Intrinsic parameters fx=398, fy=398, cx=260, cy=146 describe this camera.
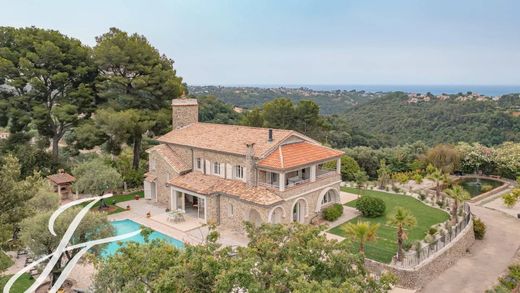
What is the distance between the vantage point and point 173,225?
27.1 meters

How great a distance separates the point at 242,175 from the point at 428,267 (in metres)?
12.8

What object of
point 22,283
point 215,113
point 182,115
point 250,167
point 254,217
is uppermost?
point 182,115

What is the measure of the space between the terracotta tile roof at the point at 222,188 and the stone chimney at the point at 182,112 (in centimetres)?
609

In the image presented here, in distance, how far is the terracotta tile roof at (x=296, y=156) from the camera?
25406 mm

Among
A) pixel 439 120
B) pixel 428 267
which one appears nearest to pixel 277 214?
pixel 428 267

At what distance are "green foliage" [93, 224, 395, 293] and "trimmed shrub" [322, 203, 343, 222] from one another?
14659mm

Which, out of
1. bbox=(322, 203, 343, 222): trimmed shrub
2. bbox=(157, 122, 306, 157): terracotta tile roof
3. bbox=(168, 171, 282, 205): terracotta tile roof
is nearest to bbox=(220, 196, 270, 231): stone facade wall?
bbox=(168, 171, 282, 205): terracotta tile roof

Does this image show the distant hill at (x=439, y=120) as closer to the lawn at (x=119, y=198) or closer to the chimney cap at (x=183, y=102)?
the chimney cap at (x=183, y=102)

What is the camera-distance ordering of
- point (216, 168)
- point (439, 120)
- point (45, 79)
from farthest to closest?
point (439, 120) < point (45, 79) < point (216, 168)

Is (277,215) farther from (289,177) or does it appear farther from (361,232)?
(361,232)

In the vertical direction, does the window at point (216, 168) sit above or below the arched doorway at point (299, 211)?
above

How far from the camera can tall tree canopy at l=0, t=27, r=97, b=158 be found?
115ft

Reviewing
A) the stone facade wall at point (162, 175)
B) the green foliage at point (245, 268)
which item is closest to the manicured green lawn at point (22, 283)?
the green foliage at point (245, 268)

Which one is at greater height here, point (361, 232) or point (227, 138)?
point (227, 138)
